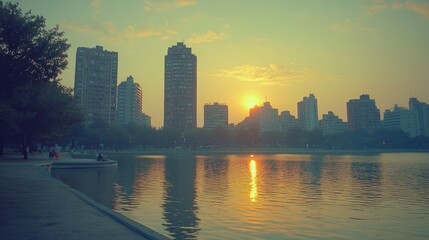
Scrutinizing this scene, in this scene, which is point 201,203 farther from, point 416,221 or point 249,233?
point 416,221

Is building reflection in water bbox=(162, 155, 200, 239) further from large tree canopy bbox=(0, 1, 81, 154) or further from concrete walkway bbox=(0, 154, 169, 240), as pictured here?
large tree canopy bbox=(0, 1, 81, 154)

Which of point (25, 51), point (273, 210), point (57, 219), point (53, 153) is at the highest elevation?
point (25, 51)

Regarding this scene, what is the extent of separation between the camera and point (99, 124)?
17912 centimetres

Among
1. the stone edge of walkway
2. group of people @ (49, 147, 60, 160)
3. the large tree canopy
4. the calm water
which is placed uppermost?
the large tree canopy

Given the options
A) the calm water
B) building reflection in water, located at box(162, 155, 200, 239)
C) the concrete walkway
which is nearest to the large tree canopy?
the concrete walkway

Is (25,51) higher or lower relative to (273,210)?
higher

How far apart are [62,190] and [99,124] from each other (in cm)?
16645

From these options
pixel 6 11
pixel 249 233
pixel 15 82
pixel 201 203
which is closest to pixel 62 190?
pixel 15 82

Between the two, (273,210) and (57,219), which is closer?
(57,219)

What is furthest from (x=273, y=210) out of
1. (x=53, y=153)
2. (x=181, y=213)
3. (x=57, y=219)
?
(x=53, y=153)

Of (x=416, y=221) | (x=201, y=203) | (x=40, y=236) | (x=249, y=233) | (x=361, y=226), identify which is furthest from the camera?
(x=201, y=203)

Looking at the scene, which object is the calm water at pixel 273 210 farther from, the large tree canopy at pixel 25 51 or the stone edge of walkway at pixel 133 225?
the large tree canopy at pixel 25 51

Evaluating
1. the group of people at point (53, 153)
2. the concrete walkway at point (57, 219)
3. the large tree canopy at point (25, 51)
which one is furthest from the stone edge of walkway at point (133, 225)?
the group of people at point (53, 153)

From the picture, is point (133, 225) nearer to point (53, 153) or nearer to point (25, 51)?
point (25, 51)
